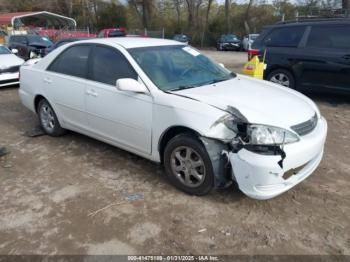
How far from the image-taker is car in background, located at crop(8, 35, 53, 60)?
46.3 ft

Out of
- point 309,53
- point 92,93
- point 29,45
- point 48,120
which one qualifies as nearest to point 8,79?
point 48,120

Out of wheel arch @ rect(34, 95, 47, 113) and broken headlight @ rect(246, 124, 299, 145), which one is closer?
broken headlight @ rect(246, 124, 299, 145)

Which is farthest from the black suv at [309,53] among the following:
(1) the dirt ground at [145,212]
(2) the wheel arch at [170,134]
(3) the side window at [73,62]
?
(2) the wheel arch at [170,134]

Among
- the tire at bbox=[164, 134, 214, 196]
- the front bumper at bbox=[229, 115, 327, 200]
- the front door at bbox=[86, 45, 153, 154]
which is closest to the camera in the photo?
the front bumper at bbox=[229, 115, 327, 200]

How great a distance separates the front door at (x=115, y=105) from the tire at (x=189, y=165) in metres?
0.36

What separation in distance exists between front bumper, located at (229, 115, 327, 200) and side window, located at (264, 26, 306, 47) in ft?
16.3

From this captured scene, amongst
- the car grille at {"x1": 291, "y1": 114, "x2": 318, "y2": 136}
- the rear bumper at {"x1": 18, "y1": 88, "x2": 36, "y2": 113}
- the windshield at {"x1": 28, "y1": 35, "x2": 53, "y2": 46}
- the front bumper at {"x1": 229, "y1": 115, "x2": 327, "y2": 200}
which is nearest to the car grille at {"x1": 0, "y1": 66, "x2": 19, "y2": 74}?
the rear bumper at {"x1": 18, "y1": 88, "x2": 36, "y2": 113}

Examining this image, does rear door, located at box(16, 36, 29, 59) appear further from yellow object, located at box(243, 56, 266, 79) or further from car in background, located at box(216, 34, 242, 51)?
car in background, located at box(216, 34, 242, 51)

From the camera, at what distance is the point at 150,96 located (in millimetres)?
3855

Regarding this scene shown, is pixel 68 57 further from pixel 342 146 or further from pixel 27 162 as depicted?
pixel 342 146

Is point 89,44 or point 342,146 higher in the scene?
point 89,44

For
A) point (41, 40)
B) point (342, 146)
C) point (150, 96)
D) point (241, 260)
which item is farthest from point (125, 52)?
point (41, 40)

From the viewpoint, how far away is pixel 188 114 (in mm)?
3527

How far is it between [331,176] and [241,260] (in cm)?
199
